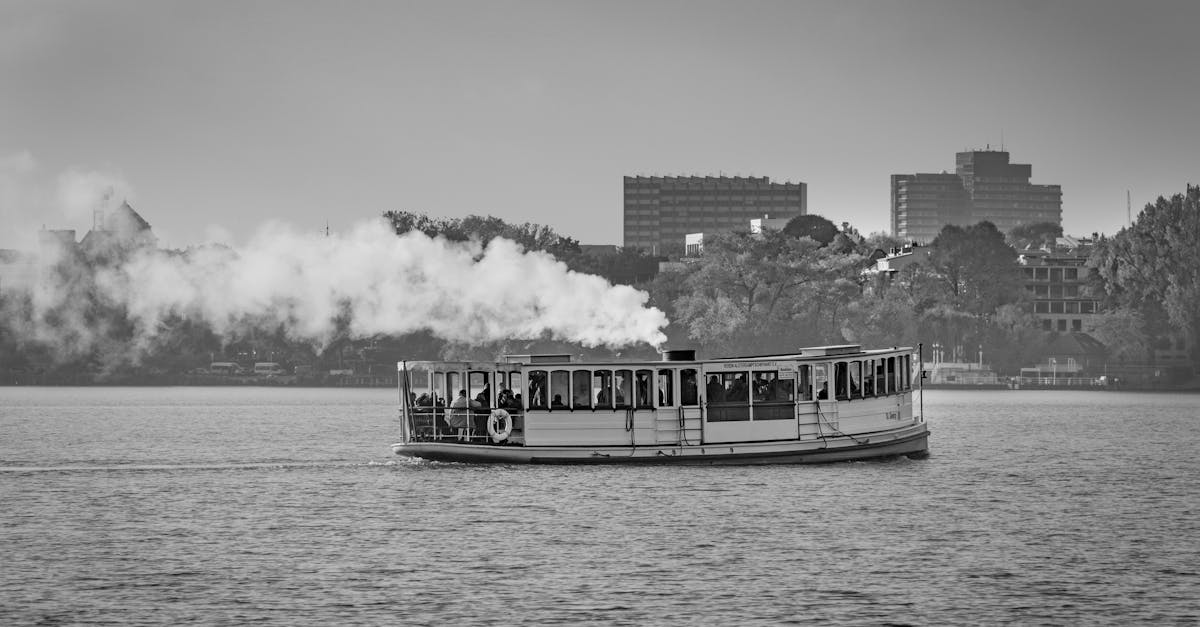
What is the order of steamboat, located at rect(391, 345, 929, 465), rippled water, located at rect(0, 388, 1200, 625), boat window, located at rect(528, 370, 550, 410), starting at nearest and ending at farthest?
rippled water, located at rect(0, 388, 1200, 625), steamboat, located at rect(391, 345, 929, 465), boat window, located at rect(528, 370, 550, 410)

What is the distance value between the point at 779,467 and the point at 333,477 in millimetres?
17851

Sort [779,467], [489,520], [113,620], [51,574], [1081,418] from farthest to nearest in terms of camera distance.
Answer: [1081,418] < [779,467] < [489,520] < [51,574] < [113,620]

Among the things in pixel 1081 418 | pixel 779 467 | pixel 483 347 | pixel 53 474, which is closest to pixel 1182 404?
pixel 1081 418

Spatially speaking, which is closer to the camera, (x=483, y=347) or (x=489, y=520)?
(x=489, y=520)

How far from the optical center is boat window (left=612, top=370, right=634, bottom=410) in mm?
72062

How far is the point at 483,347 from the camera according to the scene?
16075cm

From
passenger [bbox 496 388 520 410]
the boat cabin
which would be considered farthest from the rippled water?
passenger [bbox 496 388 520 410]

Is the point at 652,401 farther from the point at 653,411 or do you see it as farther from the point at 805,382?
the point at 805,382

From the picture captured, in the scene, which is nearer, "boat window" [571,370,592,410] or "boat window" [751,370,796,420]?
"boat window" [571,370,592,410]

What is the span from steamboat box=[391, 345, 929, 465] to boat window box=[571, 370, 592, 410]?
0.12 feet

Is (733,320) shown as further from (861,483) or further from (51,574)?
(51,574)

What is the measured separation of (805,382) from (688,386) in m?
4.45

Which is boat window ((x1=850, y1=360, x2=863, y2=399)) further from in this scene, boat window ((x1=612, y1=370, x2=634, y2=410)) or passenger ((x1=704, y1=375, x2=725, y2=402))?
boat window ((x1=612, y1=370, x2=634, y2=410))

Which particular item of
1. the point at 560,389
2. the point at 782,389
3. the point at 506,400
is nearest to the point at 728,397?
the point at 782,389
